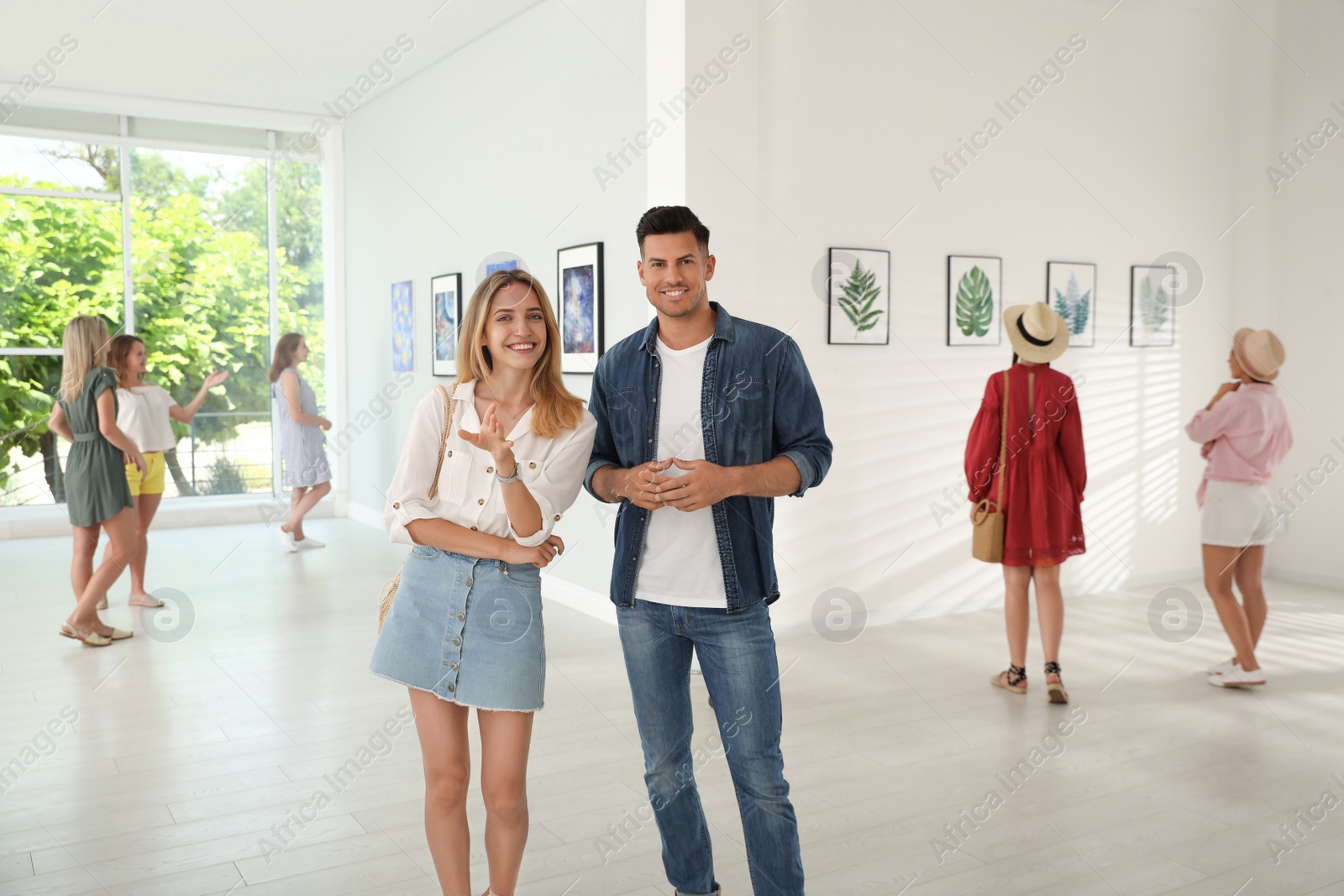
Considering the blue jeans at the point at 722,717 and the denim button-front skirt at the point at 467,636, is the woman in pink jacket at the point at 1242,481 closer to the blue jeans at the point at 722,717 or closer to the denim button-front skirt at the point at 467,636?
the blue jeans at the point at 722,717

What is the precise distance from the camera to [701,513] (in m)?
2.27

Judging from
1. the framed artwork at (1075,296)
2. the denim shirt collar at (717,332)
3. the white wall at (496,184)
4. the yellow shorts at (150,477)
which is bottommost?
the yellow shorts at (150,477)

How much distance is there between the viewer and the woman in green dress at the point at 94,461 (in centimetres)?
510

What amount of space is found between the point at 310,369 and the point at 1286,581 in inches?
336

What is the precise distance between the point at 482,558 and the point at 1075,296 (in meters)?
5.23

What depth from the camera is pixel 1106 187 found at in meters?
6.46

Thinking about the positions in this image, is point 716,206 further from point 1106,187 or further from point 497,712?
point 497,712

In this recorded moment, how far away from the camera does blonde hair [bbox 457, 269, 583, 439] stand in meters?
2.21

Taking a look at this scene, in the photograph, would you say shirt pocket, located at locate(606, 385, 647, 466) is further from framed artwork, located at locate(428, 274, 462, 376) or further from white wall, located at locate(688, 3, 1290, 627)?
framed artwork, located at locate(428, 274, 462, 376)

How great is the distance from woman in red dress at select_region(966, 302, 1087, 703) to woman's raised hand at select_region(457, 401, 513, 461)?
2842mm

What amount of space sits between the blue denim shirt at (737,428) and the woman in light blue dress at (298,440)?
629 centimetres

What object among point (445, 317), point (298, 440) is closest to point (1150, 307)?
point (445, 317)

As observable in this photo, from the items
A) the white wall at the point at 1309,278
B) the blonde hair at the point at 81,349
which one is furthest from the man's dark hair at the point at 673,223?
the white wall at the point at 1309,278

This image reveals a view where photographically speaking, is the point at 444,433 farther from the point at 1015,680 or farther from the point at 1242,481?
the point at 1242,481
